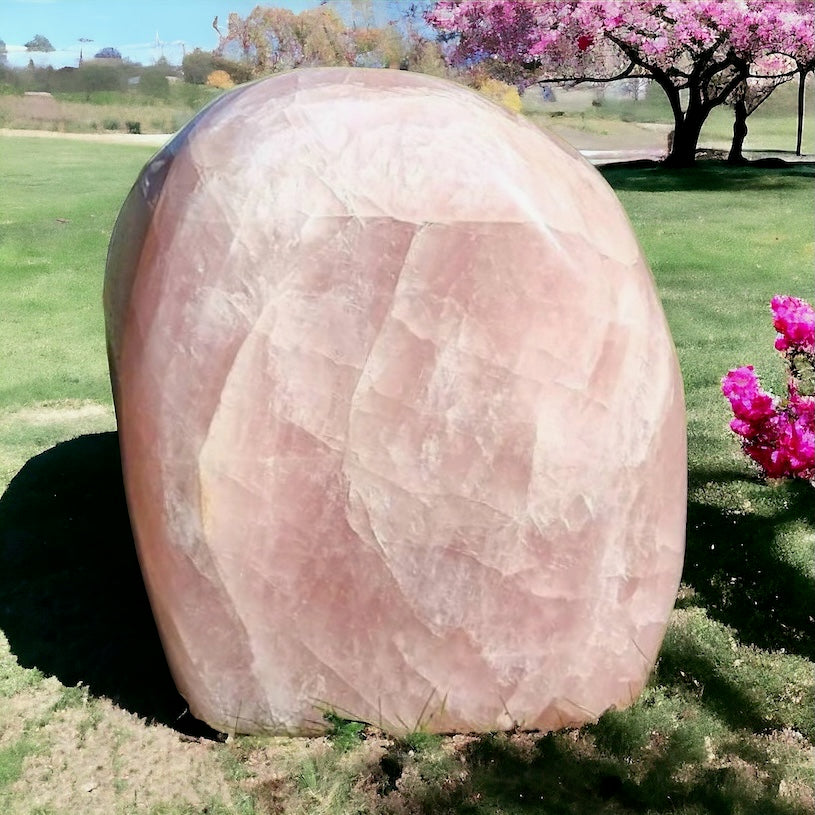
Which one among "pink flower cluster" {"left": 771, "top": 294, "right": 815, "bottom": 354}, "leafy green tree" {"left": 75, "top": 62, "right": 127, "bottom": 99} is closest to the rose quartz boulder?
"pink flower cluster" {"left": 771, "top": 294, "right": 815, "bottom": 354}

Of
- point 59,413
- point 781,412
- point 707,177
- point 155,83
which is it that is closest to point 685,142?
point 707,177

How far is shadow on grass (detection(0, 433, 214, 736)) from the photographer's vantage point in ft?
9.38

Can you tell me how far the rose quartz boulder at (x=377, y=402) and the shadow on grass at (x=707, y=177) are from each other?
14.3 metres

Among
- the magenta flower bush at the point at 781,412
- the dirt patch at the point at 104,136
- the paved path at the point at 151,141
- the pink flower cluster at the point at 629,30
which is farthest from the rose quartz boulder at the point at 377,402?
the dirt patch at the point at 104,136

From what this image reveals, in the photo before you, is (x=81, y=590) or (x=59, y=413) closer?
(x=81, y=590)

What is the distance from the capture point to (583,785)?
240 cm

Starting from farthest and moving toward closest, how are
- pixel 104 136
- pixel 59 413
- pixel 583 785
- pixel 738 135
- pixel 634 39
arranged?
pixel 104 136 → pixel 738 135 → pixel 634 39 → pixel 59 413 → pixel 583 785

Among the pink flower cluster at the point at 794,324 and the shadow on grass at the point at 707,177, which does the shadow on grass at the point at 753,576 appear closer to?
the pink flower cluster at the point at 794,324

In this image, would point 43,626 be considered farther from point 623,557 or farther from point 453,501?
point 623,557

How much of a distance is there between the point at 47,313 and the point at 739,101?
57.5ft

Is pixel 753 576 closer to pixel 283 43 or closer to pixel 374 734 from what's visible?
pixel 374 734

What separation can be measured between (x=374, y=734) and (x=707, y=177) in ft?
55.3

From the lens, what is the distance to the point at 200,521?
7.60 feet

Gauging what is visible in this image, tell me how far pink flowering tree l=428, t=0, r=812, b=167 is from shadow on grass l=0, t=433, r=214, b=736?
1499 centimetres
